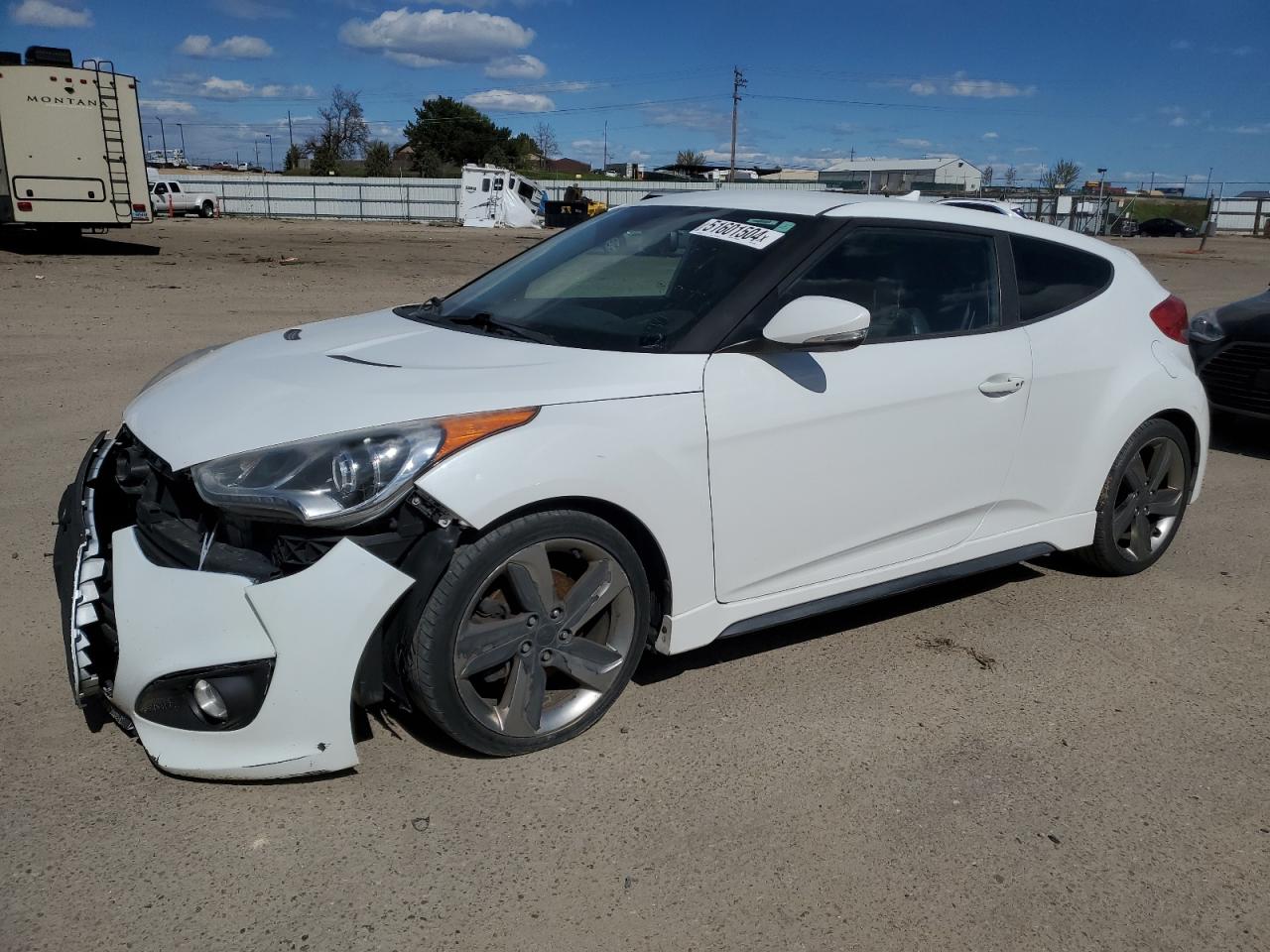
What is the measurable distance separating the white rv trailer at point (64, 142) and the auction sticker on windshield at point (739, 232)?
1935 centimetres

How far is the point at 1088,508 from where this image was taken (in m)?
4.46

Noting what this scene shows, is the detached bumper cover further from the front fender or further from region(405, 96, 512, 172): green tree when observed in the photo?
region(405, 96, 512, 172): green tree

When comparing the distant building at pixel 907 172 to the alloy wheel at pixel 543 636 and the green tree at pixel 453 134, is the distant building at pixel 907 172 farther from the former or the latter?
the green tree at pixel 453 134

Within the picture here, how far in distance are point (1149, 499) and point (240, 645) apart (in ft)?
13.1

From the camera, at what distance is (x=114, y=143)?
20031 millimetres

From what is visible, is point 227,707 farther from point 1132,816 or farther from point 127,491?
point 1132,816

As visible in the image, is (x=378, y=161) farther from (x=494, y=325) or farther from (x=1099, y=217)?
(x=494, y=325)

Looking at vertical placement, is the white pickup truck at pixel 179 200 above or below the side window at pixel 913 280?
below

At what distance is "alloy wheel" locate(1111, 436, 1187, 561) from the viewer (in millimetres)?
4641

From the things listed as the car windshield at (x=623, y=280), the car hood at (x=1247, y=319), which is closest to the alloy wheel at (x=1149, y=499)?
the car windshield at (x=623, y=280)

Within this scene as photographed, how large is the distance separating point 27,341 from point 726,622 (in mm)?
8906

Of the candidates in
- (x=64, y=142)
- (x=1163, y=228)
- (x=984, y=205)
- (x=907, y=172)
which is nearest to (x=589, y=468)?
(x=984, y=205)

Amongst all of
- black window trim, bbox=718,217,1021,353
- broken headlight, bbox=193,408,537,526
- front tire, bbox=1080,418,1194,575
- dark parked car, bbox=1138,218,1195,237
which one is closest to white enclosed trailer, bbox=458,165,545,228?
dark parked car, bbox=1138,218,1195,237

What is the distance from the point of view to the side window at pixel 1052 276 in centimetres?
416
